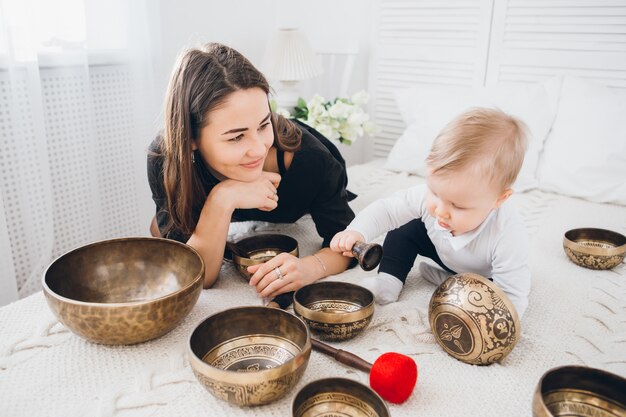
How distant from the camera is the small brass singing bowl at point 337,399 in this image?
792mm

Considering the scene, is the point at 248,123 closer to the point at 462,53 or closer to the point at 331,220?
the point at 331,220

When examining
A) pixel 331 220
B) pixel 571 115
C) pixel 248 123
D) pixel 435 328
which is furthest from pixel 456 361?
pixel 571 115

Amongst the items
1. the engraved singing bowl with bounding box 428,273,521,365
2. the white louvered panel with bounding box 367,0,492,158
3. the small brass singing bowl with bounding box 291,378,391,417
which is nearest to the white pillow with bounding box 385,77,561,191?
the white louvered panel with bounding box 367,0,492,158

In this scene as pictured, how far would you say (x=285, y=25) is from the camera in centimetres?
309

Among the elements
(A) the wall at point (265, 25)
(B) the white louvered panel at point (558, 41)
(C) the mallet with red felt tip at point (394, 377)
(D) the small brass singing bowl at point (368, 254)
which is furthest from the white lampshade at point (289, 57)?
(C) the mallet with red felt tip at point (394, 377)

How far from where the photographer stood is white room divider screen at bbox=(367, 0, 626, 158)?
223 cm

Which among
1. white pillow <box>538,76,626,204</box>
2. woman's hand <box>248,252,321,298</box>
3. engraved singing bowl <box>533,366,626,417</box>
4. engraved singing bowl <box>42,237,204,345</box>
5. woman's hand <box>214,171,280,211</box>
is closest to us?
engraved singing bowl <box>533,366,626,417</box>

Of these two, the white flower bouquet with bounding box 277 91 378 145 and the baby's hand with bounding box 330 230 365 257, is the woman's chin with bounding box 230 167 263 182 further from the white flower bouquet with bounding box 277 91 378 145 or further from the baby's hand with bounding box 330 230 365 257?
the white flower bouquet with bounding box 277 91 378 145

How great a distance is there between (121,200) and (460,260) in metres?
Answer: 1.55

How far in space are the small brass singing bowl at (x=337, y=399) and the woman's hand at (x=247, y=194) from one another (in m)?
0.59

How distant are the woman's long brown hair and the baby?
407 mm

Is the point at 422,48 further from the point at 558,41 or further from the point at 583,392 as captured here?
the point at 583,392

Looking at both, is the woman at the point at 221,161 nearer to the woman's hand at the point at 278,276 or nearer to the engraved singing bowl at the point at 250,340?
the woman's hand at the point at 278,276

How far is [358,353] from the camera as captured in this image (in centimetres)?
100
